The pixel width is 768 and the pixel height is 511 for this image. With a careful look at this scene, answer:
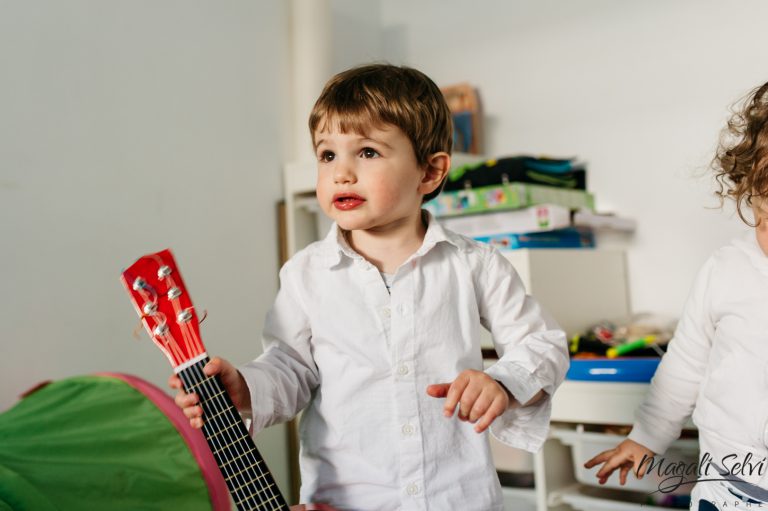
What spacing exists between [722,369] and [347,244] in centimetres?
50

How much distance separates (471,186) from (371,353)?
2.76 feet

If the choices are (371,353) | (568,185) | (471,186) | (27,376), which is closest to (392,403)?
(371,353)

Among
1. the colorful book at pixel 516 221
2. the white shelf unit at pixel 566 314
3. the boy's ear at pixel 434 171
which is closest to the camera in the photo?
the boy's ear at pixel 434 171

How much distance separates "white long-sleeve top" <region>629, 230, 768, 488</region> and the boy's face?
1.44ft

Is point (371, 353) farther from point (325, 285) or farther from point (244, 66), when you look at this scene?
point (244, 66)

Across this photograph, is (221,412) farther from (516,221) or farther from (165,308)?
(516,221)

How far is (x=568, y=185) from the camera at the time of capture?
5.89 ft

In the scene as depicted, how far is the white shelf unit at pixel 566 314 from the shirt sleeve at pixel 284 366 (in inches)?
26.3

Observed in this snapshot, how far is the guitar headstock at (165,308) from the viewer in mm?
817

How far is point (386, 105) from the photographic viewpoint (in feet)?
3.06

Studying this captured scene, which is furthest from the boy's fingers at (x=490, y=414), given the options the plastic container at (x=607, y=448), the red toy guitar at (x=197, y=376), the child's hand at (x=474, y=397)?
the plastic container at (x=607, y=448)

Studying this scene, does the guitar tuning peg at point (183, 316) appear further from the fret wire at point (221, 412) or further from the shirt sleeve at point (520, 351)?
the shirt sleeve at point (520, 351)

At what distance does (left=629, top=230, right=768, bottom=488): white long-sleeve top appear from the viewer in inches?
37.3

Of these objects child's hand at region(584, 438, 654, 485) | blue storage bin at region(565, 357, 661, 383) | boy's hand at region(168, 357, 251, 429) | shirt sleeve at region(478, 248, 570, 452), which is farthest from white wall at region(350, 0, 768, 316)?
boy's hand at region(168, 357, 251, 429)
